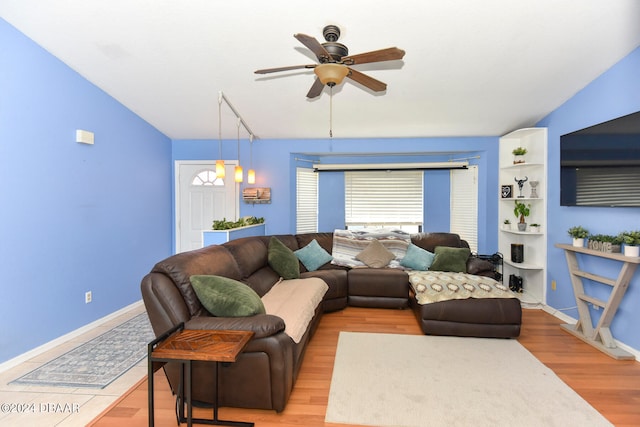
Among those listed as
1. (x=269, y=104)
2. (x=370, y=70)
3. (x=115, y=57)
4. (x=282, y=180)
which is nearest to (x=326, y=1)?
(x=370, y=70)

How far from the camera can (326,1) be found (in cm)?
246

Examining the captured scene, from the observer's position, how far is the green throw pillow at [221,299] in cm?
211

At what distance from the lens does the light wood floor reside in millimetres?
2014

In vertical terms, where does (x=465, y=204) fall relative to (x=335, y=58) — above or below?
below

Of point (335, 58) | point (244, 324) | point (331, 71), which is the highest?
point (335, 58)

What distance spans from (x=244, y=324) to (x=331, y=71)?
1851mm

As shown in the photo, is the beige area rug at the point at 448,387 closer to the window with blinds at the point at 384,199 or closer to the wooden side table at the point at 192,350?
the wooden side table at the point at 192,350

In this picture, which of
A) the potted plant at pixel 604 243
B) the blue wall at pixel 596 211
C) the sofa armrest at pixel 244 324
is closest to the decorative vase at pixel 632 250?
the potted plant at pixel 604 243

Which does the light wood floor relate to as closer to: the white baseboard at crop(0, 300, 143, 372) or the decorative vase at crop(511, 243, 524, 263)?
the decorative vase at crop(511, 243, 524, 263)

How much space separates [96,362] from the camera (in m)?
2.75

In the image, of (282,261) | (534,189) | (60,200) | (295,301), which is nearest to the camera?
(295,301)

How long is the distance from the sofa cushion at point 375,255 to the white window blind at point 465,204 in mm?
1502

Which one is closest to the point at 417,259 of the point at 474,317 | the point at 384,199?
the point at 474,317

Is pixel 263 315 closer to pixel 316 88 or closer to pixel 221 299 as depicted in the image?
pixel 221 299
